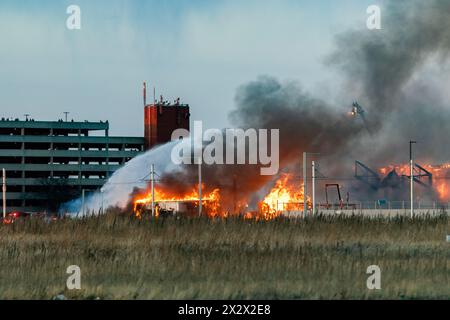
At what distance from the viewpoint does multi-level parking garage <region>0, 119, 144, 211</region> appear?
575 feet

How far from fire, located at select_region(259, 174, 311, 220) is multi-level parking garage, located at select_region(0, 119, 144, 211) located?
6699 centimetres

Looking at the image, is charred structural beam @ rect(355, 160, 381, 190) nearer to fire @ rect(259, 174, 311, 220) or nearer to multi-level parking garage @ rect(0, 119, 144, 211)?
fire @ rect(259, 174, 311, 220)

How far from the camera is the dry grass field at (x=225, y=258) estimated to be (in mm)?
33031

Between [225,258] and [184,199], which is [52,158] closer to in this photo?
[184,199]

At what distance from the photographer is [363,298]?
31922 mm

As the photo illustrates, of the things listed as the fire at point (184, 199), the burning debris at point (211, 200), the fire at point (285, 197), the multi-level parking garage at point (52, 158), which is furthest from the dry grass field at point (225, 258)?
the multi-level parking garage at point (52, 158)

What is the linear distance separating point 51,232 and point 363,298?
79.3 ft

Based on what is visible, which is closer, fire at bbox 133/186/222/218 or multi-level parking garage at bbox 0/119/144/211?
fire at bbox 133/186/222/218

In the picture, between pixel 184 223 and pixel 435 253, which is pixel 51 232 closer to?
pixel 184 223

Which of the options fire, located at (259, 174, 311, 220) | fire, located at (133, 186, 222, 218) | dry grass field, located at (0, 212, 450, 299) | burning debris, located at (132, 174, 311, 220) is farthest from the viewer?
fire, located at (259, 174, 311, 220)

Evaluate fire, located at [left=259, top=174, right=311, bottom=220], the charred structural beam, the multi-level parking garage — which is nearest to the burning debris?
fire, located at [left=259, top=174, right=311, bottom=220]

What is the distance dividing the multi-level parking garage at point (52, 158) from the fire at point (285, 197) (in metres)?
67.0
